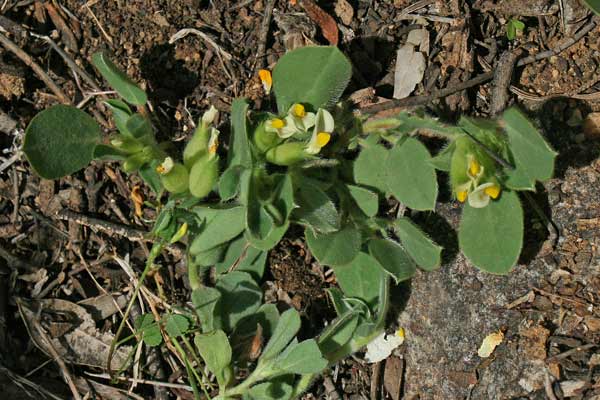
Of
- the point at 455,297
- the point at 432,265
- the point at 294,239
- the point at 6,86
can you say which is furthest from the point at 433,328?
the point at 6,86

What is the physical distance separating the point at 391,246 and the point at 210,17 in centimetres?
146

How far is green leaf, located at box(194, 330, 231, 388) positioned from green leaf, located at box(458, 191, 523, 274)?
108 centimetres

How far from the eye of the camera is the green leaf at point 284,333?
3.33 metres

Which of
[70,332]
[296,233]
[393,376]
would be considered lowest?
[393,376]

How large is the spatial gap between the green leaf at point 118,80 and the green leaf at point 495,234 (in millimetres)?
1498

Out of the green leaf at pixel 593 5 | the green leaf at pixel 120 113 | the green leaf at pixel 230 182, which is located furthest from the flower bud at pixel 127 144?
the green leaf at pixel 593 5

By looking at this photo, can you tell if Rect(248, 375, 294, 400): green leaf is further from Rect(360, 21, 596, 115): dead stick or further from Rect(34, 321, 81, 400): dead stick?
Rect(360, 21, 596, 115): dead stick

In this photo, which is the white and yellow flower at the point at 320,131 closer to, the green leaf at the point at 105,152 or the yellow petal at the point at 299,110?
the yellow petal at the point at 299,110

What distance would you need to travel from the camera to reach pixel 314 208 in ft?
10.5

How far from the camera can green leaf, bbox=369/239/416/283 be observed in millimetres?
3240

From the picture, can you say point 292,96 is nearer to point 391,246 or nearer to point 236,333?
point 391,246

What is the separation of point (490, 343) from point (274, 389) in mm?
976

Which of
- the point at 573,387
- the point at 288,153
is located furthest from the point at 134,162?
the point at 573,387

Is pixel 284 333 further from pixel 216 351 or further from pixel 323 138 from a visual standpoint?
pixel 323 138
